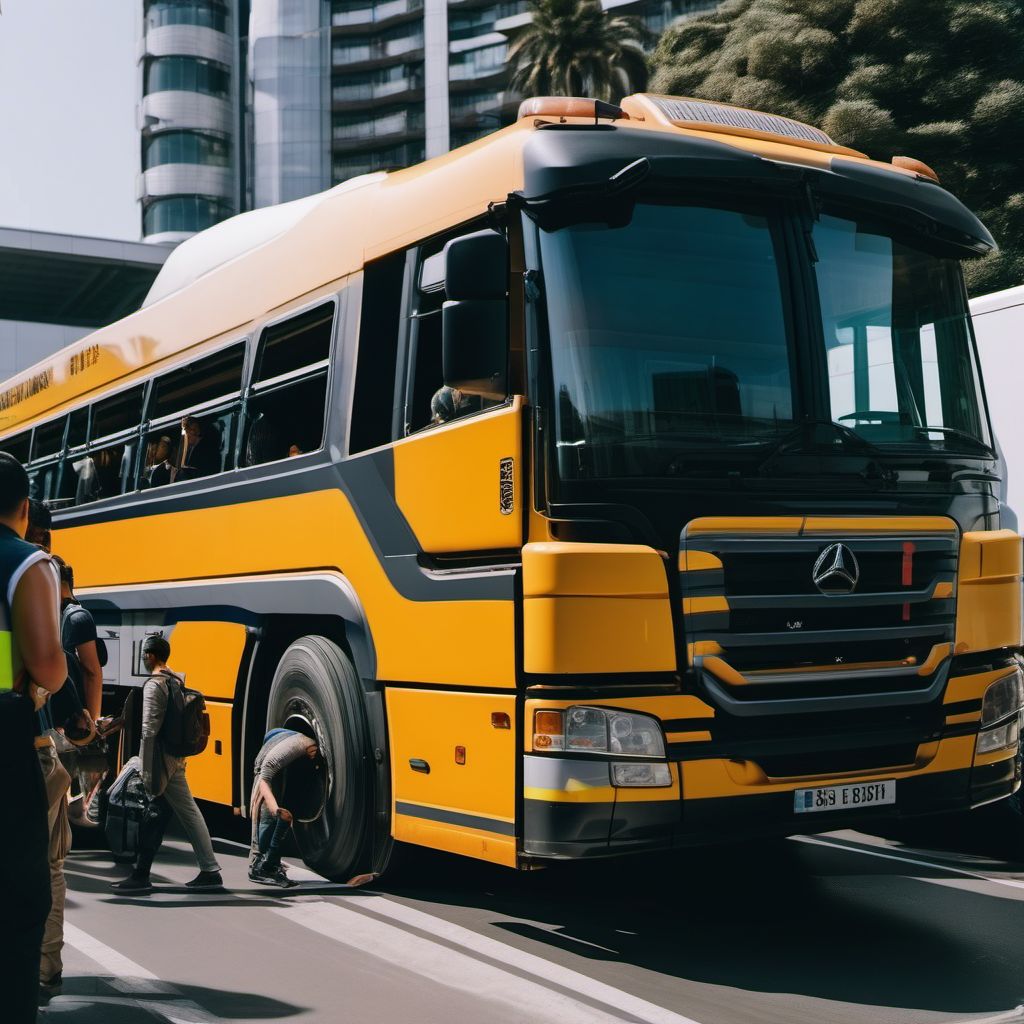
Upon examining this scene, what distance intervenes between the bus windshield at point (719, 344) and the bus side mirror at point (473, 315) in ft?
0.74

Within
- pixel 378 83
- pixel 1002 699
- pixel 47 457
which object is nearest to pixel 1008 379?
pixel 1002 699

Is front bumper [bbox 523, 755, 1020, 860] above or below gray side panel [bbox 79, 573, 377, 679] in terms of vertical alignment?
below

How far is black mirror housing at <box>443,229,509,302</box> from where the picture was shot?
5.83 meters

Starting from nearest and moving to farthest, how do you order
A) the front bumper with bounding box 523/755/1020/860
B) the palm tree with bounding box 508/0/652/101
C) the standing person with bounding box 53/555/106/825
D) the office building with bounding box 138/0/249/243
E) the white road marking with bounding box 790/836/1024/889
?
the front bumper with bounding box 523/755/1020/860
the standing person with bounding box 53/555/106/825
the white road marking with bounding box 790/836/1024/889
the palm tree with bounding box 508/0/652/101
the office building with bounding box 138/0/249/243

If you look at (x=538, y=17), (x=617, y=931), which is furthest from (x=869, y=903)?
(x=538, y=17)

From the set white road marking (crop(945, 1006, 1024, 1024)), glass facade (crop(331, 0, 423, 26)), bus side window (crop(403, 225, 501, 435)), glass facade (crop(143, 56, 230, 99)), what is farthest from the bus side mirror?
glass facade (crop(331, 0, 423, 26))

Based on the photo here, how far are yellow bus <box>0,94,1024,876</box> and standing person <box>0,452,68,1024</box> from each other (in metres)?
1.97

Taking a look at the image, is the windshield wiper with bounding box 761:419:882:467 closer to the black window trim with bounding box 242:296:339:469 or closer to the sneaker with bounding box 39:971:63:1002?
the black window trim with bounding box 242:296:339:469

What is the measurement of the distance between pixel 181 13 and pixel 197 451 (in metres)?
80.9

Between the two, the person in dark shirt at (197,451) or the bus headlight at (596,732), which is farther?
the person in dark shirt at (197,451)

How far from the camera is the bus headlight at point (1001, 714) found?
21.1ft

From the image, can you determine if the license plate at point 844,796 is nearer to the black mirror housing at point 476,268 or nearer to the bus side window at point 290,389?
the black mirror housing at point 476,268

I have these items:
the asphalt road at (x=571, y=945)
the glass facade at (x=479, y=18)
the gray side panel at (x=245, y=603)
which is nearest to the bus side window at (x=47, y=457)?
the gray side panel at (x=245, y=603)

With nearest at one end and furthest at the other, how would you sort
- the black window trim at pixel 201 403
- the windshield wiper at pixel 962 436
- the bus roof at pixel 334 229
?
the bus roof at pixel 334 229
the windshield wiper at pixel 962 436
the black window trim at pixel 201 403
